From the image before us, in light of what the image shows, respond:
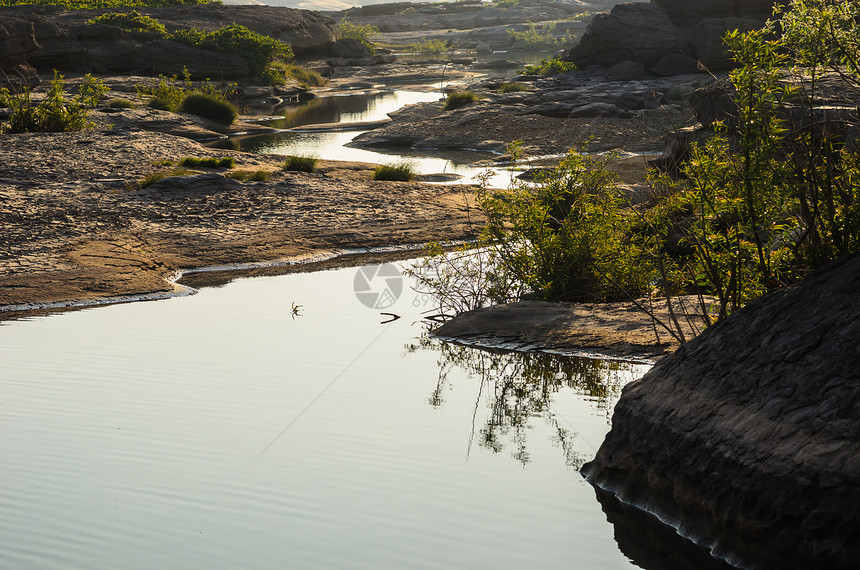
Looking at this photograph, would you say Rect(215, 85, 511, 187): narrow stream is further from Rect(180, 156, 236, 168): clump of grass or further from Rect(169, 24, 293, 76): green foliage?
Rect(180, 156, 236, 168): clump of grass

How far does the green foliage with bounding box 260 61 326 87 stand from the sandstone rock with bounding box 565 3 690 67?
42.8ft

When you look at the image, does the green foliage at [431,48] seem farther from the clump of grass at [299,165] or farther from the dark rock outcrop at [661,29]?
the clump of grass at [299,165]

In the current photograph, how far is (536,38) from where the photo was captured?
7162cm

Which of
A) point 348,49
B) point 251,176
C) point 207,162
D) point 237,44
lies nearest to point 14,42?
point 237,44

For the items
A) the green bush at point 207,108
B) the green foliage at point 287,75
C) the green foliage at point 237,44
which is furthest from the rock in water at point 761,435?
the green foliage at point 237,44

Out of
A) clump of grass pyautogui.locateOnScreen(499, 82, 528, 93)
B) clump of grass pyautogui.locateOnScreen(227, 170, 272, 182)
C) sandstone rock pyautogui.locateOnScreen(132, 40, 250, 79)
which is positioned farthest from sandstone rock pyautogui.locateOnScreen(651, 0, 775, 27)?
clump of grass pyautogui.locateOnScreen(227, 170, 272, 182)

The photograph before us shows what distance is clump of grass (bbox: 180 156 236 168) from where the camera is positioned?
17.5m

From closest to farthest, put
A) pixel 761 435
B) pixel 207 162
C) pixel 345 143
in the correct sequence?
→ pixel 761 435, pixel 207 162, pixel 345 143

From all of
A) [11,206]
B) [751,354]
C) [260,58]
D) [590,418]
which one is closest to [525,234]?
[590,418]

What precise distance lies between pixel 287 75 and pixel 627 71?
16862 mm

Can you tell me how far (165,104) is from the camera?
2777cm

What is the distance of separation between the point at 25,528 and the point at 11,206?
386 inches

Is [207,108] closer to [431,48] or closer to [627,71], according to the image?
[627,71]

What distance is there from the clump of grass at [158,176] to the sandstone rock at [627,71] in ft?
72.2
